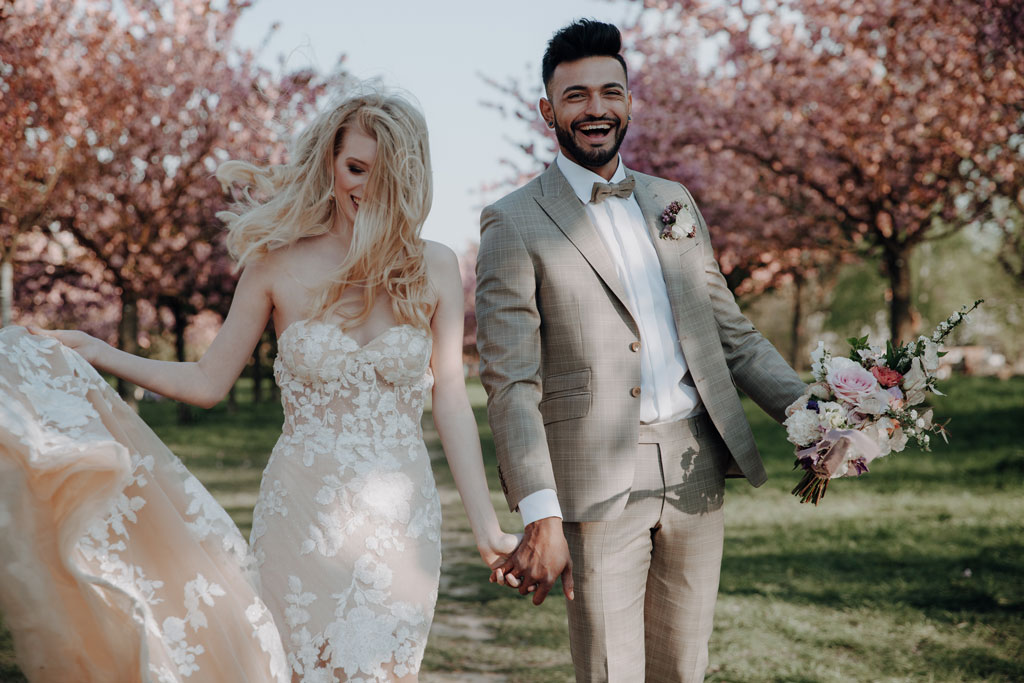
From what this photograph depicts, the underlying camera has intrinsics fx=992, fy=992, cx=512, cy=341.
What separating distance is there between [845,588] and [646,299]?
452cm

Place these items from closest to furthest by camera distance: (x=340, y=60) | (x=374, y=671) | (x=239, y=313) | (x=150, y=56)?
1. (x=374, y=671)
2. (x=239, y=313)
3. (x=150, y=56)
4. (x=340, y=60)

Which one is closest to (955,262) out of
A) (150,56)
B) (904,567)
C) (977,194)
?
(977,194)

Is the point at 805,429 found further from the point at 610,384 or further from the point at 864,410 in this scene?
the point at 610,384

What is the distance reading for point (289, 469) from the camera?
308 centimetres

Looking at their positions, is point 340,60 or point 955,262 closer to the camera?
point 340,60

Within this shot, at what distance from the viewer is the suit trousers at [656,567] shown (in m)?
3.24

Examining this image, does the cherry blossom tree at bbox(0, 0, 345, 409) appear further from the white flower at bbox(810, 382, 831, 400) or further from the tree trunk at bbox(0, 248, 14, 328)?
the white flower at bbox(810, 382, 831, 400)

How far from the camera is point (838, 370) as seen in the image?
3236 mm

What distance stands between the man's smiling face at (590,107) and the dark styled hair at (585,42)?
2 cm

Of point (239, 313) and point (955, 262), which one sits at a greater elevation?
point (955, 262)

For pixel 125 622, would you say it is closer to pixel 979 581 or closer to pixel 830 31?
pixel 979 581

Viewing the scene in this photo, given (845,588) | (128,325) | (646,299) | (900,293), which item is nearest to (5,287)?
(128,325)

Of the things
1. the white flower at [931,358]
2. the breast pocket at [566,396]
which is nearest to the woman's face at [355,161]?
the breast pocket at [566,396]

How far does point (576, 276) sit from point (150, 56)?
51.0 feet
